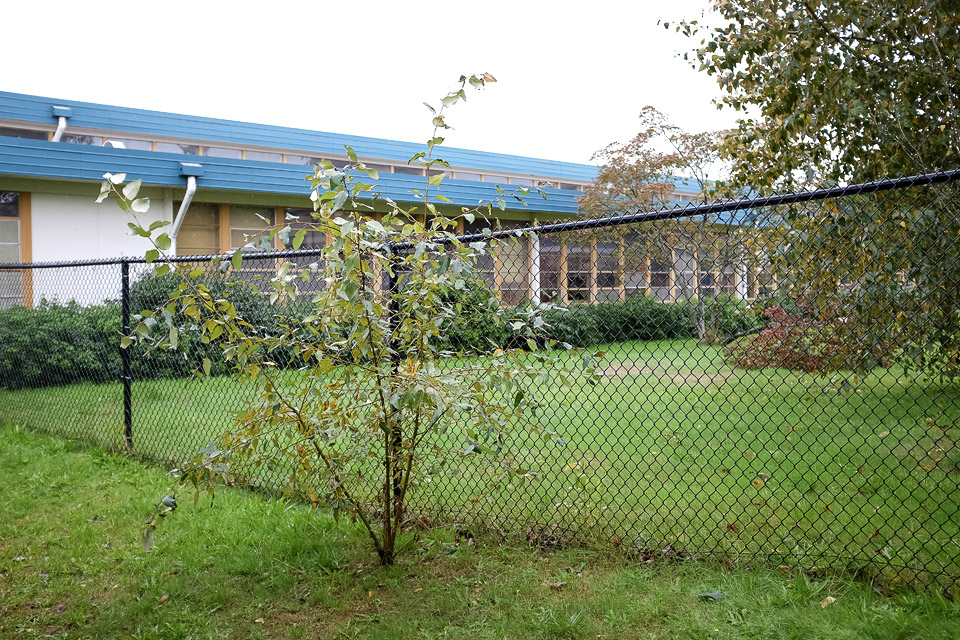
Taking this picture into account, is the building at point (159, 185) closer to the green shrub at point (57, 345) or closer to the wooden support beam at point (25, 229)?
the wooden support beam at point (25, 229)

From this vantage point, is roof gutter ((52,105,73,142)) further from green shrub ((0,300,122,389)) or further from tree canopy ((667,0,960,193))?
tree canopy ((667,0,960,193))

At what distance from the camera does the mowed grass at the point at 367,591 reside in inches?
115

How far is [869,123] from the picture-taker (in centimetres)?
529

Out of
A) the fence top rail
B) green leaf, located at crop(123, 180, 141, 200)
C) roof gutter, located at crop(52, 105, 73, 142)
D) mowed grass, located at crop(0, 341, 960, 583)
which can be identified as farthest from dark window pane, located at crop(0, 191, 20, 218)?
green leaf, located at crop(123, 180, 141, 200)

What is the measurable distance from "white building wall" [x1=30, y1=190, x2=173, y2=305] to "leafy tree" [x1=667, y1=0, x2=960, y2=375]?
30.6 feet

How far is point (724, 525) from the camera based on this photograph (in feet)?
12.9

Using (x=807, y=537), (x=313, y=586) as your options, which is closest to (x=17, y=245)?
(x=313, y=586)

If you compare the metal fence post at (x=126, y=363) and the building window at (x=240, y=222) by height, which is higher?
the building window at (x=240, y=222)

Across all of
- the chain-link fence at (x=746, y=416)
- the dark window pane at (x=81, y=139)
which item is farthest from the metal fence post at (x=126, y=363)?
the dark window pane at (x=81, y=139)

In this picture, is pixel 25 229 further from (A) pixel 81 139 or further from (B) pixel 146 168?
(A) pixel 81 139

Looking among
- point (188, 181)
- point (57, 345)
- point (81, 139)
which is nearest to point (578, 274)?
point (57, 345)

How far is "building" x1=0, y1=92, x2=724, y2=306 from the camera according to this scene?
428 inches

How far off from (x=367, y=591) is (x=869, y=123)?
4793 millimetres

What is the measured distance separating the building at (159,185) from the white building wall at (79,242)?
18 mm
